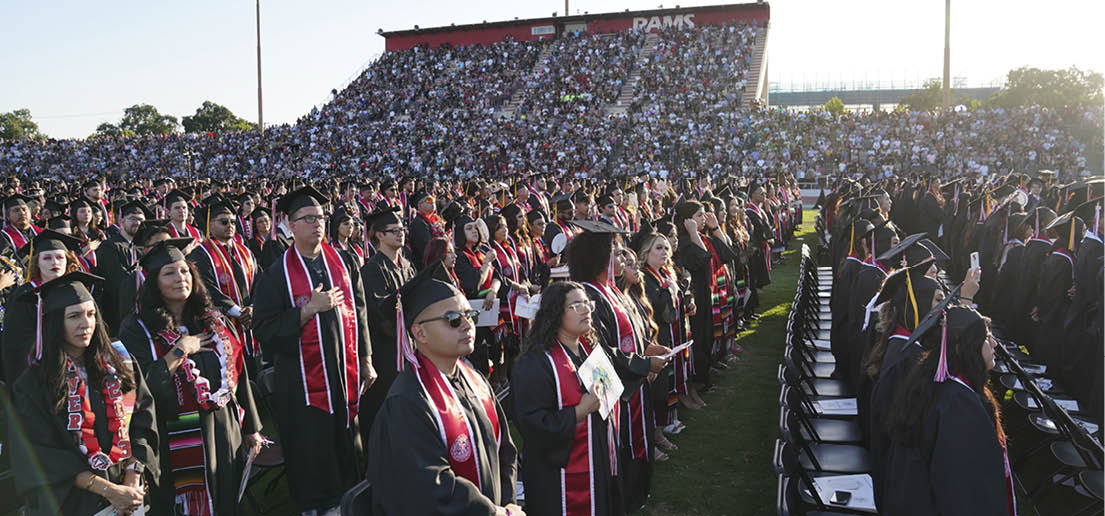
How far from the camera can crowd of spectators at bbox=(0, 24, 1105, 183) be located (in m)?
29.1

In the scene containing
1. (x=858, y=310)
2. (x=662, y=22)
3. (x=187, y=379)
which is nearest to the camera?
(x=187, y=379)

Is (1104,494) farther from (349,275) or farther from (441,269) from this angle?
(349,275)

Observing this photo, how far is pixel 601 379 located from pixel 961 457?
4.81ft

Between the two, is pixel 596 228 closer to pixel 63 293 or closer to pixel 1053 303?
pixel 63 293

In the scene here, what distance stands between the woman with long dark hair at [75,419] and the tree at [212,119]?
8071 cm

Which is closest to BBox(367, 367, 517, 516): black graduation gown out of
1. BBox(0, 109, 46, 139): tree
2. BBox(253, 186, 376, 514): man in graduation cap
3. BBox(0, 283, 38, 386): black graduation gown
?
BBox(253, 186, 376, 514): man in graduation cap

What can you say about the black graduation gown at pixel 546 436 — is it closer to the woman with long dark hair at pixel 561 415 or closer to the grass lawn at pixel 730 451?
the woman with long dark hair at pixel 561 415

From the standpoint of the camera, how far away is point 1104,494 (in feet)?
13.2

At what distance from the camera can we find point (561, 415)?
3414mm

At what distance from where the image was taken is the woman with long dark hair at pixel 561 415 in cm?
345

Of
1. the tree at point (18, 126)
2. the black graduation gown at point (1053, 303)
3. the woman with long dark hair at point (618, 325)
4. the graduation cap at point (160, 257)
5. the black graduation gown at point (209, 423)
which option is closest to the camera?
the black graduation gown at point (209, 423)

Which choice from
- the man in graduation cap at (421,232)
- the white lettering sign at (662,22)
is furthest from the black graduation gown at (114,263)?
the white lettering sign at (662,22)

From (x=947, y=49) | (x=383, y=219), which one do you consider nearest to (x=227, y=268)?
(x=383, y=219)

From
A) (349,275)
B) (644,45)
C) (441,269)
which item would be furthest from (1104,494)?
(644,45)
